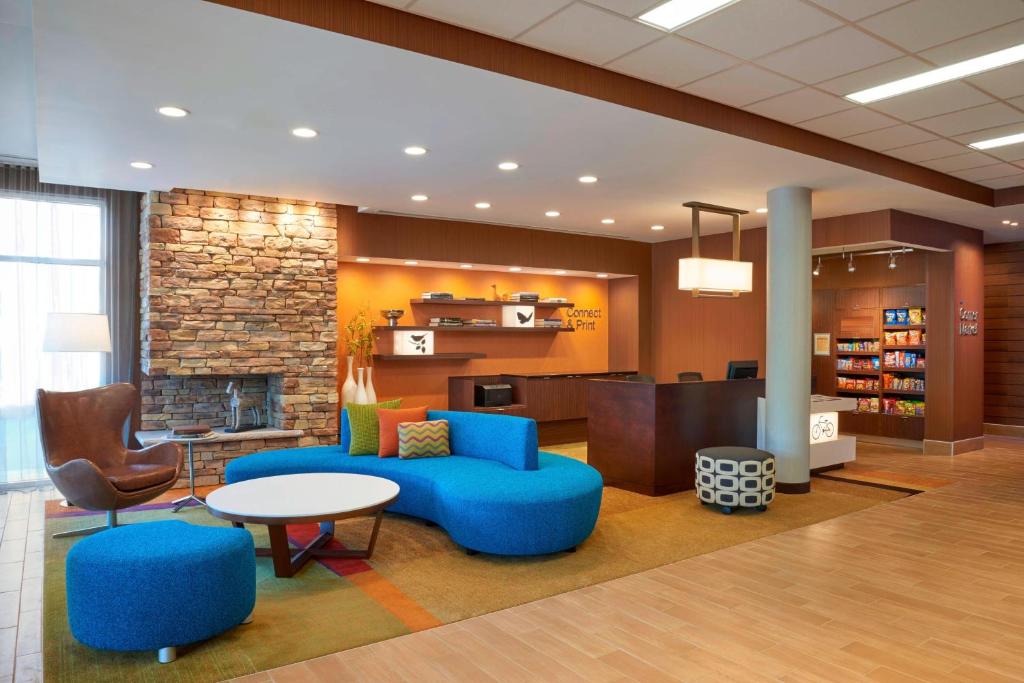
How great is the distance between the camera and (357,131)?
4859 millimetres

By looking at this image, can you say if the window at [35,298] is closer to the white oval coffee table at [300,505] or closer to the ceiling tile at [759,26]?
the white oval coffee table at [300,505]

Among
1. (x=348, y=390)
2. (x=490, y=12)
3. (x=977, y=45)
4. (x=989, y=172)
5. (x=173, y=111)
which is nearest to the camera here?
(x=490, y=12)

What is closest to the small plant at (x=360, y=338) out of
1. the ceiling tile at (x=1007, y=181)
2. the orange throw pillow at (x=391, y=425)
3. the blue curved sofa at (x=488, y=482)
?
the blue curved sofa at (x=488, y=482)

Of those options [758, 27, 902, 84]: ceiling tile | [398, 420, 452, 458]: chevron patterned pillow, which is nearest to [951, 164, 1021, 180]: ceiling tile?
[758, 27, 902, 84]: ceiling tile

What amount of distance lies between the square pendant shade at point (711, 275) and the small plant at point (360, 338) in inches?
143

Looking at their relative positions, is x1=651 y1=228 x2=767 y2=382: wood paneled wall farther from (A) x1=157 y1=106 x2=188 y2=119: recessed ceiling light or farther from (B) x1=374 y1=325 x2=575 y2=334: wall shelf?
(A) x1=157 y1=106 x2=188 y2=119: recessed ceiling light

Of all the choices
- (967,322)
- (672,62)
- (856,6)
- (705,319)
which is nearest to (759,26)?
(856,6)

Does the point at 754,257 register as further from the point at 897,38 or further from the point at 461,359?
the point at 897,38

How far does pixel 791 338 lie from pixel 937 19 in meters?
3.46

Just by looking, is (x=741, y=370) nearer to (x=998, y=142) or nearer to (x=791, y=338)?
(x=791, y=338)

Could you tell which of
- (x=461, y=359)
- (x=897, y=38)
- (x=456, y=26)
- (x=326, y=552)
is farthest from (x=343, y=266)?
(x=897, y=38)

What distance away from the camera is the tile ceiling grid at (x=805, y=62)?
3.41 metres

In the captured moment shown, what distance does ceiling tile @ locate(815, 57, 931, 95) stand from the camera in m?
4.07

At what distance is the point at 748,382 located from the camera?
23.8 ft
